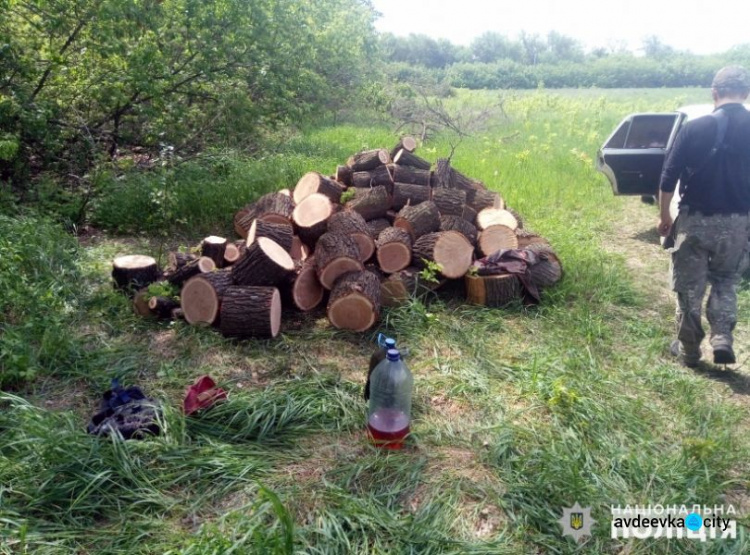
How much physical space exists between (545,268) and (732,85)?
6.57 ft

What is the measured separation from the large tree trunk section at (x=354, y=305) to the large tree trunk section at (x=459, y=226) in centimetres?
129

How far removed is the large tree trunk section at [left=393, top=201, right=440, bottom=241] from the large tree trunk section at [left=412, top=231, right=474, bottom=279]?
0.79 feet

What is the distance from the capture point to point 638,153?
6539 mm

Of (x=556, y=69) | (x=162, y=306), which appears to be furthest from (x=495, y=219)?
(x=556, y=69)

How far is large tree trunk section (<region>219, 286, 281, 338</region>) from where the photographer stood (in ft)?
13.3

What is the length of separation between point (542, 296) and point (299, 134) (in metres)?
8.45

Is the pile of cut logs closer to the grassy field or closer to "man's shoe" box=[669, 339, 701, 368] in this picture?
the grassy field

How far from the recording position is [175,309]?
169 inches

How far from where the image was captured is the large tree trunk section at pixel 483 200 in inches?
245

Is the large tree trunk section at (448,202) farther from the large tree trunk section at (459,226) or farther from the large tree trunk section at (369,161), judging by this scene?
the large tree trunk section at (369,161)

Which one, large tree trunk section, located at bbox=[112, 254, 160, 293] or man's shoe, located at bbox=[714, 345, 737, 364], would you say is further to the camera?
large tree trunk section, located at bbox=[112, 254, 160, 293]

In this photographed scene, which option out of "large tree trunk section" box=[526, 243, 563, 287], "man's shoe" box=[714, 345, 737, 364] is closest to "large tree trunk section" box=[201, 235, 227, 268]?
"large tree trunk section" box=[526, 243, 563, 287]

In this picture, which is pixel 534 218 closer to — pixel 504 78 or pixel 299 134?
pixel 299 134

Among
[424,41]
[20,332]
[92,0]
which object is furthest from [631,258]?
[424,41]
